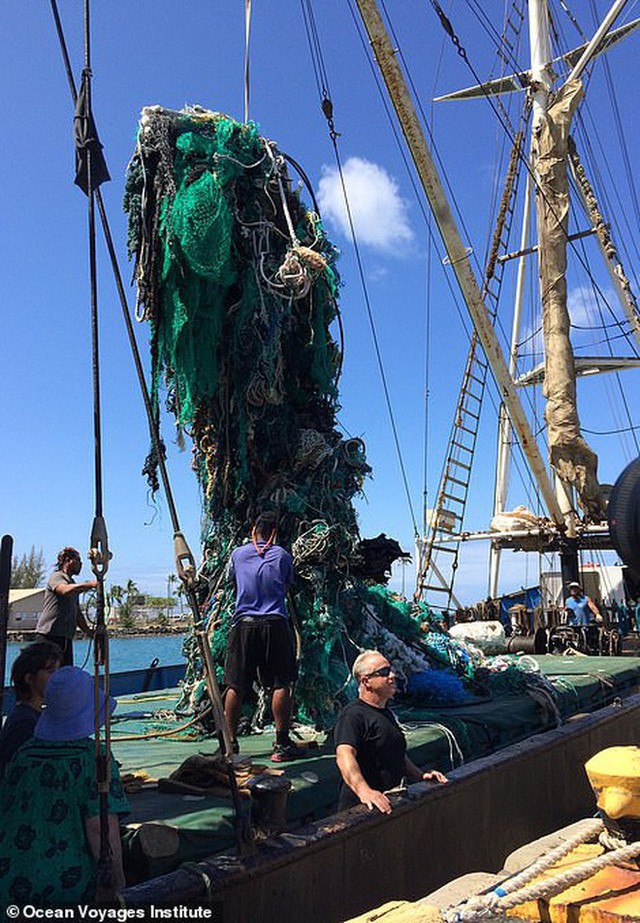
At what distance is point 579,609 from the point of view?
13289 mm

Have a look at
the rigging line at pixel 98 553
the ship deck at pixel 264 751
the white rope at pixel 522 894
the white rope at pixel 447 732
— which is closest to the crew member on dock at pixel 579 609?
the ship deck at pixel 264 751

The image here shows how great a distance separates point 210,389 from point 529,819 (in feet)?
13.4

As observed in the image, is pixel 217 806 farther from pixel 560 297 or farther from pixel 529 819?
pixel 560 297

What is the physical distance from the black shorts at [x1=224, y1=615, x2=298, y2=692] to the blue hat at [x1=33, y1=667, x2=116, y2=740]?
7.32ft

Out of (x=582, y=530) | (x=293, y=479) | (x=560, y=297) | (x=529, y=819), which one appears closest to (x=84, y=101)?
(x=293, y=479)

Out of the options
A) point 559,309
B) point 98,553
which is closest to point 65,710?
point 98,553

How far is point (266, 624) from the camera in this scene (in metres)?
5.17

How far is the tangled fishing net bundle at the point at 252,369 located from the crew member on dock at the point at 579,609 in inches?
280

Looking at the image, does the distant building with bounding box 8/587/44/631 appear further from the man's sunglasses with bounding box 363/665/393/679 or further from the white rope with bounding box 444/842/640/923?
the white rope with bounding box 444/842/640/923

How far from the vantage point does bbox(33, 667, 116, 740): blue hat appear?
113 inches

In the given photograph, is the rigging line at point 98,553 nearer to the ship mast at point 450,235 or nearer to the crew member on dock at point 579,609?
the ship mast at point 450,235

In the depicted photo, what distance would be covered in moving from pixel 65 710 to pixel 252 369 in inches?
160

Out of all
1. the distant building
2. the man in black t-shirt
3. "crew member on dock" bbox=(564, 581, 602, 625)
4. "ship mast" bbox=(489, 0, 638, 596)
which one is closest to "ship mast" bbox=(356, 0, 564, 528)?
"ship mast" bbox=(489, 0, 638, 596)

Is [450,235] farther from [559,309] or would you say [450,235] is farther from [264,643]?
[264,643]
